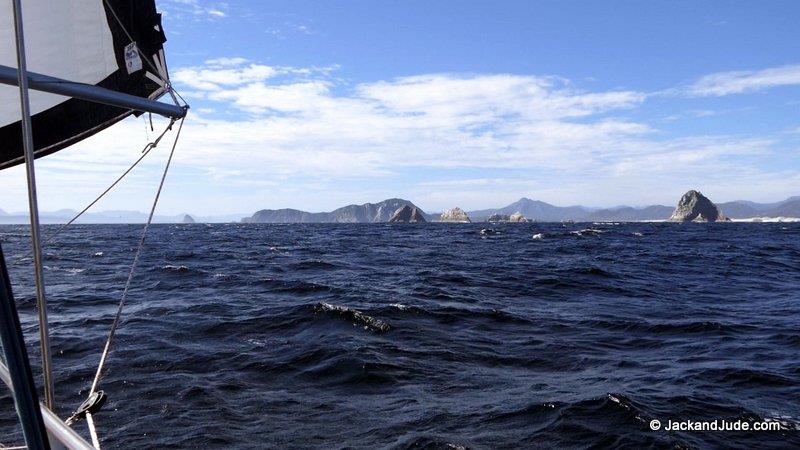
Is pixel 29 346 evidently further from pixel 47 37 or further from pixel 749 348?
pixel 749 348

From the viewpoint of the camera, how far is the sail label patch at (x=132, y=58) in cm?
508

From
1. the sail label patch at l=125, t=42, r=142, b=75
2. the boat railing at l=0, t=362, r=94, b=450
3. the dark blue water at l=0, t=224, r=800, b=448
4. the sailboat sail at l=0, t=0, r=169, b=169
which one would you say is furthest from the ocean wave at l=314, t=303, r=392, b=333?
the boat railing at l=0, t=362, r=94, b=450

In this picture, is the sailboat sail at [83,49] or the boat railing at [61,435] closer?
the boat railing at [61,435]

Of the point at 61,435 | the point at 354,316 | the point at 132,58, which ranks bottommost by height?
the point at 354,316

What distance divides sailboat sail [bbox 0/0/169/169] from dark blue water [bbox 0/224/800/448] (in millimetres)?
4254

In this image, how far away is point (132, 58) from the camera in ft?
16.8

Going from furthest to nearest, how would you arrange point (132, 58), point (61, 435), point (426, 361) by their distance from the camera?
1. point (426, 361)
2. point (132, 58)
3. point (61, 435)

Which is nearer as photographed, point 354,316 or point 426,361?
point 426,361

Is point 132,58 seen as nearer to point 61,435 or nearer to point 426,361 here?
point 61,435

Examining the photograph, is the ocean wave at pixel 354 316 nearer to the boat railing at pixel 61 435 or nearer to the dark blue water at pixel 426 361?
the dark blue water at pixel 426 361

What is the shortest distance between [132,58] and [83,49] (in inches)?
21.3

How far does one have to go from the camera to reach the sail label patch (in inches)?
200

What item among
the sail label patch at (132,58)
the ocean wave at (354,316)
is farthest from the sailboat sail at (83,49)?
the ocean wave at (354,316)

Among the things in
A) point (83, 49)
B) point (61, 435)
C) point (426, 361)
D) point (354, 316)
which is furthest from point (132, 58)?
point (354, 316)
